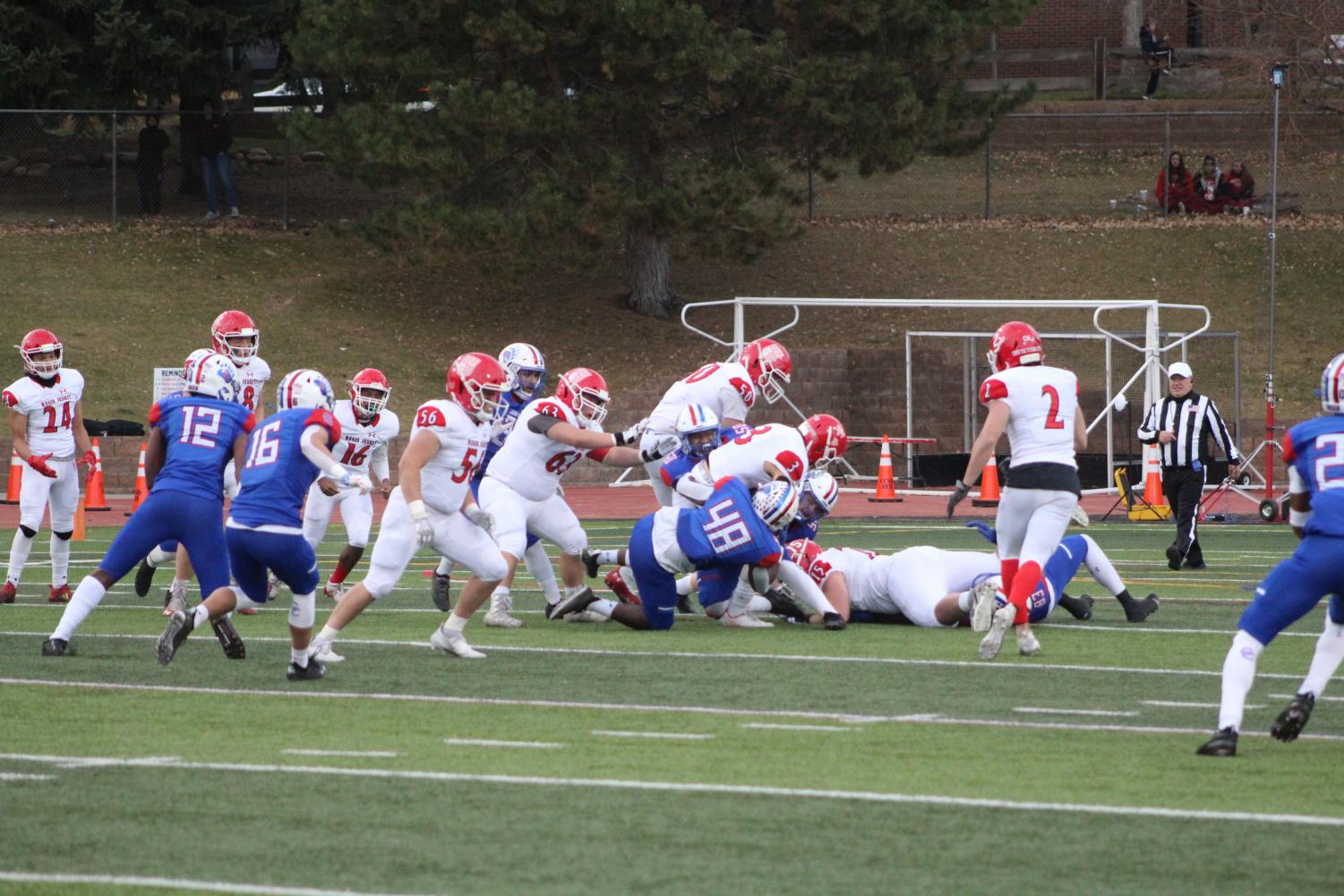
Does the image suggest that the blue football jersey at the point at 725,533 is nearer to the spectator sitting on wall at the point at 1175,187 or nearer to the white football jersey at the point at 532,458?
the white football jersey at the point at 532,458

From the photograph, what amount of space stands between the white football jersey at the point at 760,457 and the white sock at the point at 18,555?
5.13m

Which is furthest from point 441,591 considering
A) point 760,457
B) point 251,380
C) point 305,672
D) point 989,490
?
point 989,490

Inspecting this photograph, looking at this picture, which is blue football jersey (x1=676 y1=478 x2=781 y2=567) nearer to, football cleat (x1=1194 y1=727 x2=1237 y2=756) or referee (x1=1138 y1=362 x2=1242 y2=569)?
football cleat (x1=1194 y1=727 x2=1237 y2=756)

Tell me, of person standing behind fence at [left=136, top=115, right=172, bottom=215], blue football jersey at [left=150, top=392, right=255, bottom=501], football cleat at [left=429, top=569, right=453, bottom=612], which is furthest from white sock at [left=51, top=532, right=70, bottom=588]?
person standing behind fence at [left=136, top=115, right=172, bottom=215]

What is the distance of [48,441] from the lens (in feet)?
45.2

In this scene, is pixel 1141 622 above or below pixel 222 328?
below

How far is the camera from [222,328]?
12273 millimetres

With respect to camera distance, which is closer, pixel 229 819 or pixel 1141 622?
pixel 229 819

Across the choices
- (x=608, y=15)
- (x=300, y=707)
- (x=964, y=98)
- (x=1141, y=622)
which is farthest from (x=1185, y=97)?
(x=300, y=707)

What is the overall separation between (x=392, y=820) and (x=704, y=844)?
1.04m

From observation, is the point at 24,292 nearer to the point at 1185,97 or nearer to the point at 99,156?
the point at 99,156

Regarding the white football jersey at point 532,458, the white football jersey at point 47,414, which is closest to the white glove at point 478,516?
the white football jersey at point 532,458

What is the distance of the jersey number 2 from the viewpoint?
10148 millimetres

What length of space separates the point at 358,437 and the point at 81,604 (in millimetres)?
3499
